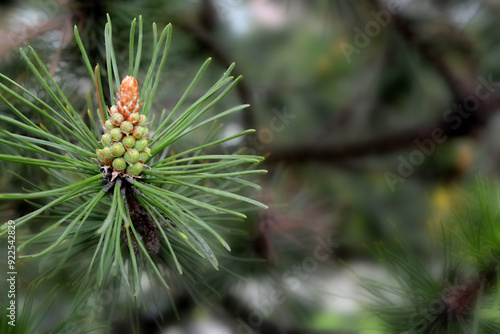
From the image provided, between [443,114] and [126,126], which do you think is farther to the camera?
[443,114]

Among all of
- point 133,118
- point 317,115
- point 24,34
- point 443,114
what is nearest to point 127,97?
point 133,118

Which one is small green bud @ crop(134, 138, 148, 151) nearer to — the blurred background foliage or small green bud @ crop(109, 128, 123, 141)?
small green bud @ crop(109, 128, 123, 141)

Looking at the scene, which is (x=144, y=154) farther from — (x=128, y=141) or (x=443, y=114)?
(x=443, y=114)

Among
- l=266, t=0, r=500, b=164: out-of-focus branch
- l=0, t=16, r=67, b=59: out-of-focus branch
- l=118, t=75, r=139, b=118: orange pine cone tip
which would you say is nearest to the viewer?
l=118, t=75, r=139, b=118: orange pine cone tip

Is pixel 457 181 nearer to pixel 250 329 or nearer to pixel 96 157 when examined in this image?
pixel 250 329

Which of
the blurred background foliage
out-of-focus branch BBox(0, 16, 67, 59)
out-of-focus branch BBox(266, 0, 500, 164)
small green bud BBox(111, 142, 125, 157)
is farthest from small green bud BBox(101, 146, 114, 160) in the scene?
out-of-focus branch BBox(266, 0, 500, 164)

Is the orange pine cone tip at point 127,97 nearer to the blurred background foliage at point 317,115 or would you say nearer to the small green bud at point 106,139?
the small green bud at point 106,139

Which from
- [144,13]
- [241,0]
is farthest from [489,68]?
[144,13]
